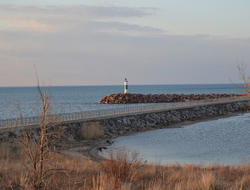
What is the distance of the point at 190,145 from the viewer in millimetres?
28375

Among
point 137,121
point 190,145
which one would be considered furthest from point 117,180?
point 137,121

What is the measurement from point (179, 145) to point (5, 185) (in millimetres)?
20623

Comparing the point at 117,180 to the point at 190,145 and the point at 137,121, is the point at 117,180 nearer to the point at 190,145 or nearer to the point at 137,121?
the point at 190,145

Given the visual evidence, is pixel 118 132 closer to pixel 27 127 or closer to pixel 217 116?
pixel 27 127

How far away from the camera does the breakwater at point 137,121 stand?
30.2 metres

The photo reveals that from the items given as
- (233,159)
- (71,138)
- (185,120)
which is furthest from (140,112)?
(233,159)

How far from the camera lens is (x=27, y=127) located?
27.3 metres

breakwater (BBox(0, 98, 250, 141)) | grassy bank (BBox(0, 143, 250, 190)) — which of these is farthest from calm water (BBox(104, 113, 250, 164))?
grassy bank (BBox(0, 143, 250, 190))

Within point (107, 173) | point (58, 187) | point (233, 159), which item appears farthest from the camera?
point (233, 159)

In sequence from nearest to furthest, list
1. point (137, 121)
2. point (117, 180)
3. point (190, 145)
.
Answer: point (117, 180) → point (190, 145) → point (137, 121)

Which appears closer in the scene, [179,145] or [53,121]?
[53,121]

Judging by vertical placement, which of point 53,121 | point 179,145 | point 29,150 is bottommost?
point 179,145

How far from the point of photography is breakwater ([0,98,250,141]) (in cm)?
3025

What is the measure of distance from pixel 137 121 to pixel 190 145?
13.2 m
